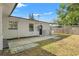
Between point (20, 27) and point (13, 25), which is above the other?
point (13, 25)

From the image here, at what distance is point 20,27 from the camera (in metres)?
19.0

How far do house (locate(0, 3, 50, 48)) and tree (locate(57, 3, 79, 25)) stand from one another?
2811 mm

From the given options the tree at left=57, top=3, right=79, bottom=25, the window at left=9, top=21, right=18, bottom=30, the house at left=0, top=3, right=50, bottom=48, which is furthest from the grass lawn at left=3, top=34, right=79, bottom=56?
the window at left=9, top=21, right=18, bottom=30

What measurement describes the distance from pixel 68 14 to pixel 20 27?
494 cm

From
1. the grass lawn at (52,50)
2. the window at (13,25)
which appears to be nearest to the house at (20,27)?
the window at (13,25)

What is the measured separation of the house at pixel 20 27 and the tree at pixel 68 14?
111 inches

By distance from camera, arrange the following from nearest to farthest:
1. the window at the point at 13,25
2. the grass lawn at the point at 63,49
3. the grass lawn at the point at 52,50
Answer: the grass lawn at the point at 52,50
the grass lawn at the point at 63,49
the window at the point at 13,25

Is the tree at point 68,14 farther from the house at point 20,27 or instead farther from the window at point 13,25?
the window at point 13,25

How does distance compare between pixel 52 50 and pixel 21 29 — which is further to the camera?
pixel 21 29

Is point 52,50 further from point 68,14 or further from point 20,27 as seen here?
point 68,14

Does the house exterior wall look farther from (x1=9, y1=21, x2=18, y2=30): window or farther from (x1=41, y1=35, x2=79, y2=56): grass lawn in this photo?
(x1=41, y1=35, x2=79, y2=56): grass lawn

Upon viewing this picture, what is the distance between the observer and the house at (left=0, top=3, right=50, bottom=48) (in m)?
17.3

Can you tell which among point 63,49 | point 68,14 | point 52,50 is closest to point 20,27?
point 68,14

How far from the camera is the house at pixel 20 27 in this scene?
1733 cm
